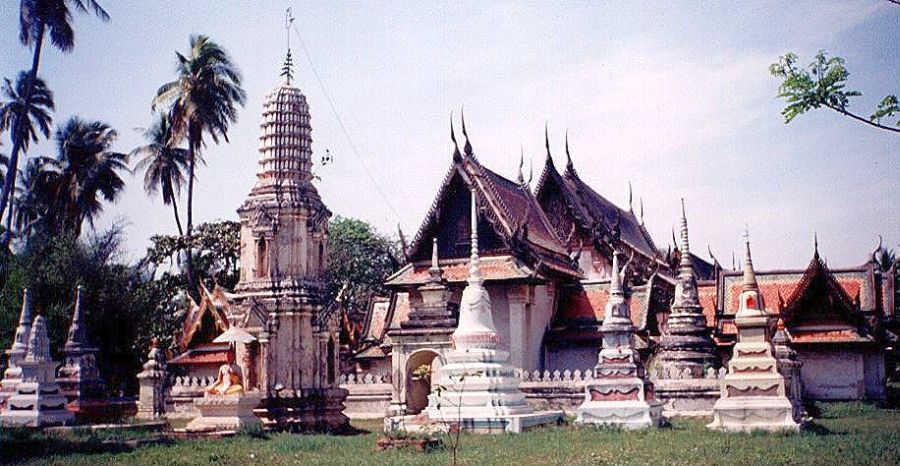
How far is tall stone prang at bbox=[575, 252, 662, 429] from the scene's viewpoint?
60.1ft

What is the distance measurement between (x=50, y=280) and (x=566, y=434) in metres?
23.4

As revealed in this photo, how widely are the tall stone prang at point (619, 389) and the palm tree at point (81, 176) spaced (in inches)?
1186

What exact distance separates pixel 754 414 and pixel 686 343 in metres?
9.18

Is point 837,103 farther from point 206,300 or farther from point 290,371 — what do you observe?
point 206,300

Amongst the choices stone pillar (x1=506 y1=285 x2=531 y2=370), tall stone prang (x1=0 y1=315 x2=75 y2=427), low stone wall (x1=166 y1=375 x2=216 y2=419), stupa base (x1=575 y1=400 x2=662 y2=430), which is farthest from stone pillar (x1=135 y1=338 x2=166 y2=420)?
stupa base (x1=575 y1=400 x2=662 y2=430)

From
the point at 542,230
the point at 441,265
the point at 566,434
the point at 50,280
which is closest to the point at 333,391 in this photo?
the point at 566,434

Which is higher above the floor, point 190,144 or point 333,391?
point 190,144

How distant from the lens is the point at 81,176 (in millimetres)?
42750

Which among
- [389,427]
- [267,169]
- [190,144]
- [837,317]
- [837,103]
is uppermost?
[190,144]

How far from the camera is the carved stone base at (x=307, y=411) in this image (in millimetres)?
19703

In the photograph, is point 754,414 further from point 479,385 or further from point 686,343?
point 686,343

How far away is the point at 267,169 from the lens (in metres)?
22.1

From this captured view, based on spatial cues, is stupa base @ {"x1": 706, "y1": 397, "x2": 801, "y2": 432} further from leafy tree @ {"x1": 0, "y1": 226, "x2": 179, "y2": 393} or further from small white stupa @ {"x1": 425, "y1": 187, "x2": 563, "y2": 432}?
leafy tree @ {"x1": 0, "y1": 226, "x2": 179, "y2": 393}

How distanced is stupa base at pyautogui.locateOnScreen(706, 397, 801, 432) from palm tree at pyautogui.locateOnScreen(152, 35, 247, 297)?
28.7m
